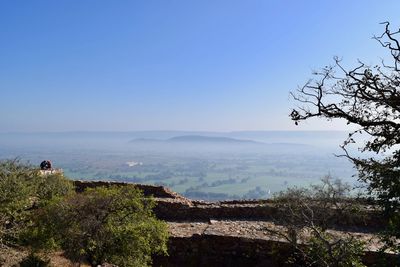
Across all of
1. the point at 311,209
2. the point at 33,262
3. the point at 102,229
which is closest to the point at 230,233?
the point at 311,209

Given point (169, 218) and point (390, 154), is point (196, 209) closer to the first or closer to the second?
point (169, 218)

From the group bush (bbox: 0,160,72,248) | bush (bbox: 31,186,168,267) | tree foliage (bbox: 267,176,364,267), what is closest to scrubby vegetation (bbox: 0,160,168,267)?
bush (bbox: 31,186,168,267)

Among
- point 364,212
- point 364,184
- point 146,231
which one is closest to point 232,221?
point 364,212

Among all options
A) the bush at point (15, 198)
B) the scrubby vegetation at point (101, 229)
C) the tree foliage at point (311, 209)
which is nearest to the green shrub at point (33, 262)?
the scrubby vegetation at point (101, 229)

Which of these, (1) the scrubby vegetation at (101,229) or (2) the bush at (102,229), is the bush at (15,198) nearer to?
(1) the scrubby vegetation at (101,229)

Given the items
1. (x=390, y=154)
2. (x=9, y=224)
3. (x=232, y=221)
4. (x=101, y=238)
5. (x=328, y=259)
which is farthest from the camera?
(x=232, y=221)

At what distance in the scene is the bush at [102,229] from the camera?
12.9 m

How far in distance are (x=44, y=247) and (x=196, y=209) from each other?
11.0 metres

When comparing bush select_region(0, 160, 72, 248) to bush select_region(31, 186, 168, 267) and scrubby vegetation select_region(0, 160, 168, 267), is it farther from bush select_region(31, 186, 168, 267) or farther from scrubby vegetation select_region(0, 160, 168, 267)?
bush select_region(31, 186, 168, 267)

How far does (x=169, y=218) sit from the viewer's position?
23734mm

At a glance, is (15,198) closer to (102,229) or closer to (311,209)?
(102,229)

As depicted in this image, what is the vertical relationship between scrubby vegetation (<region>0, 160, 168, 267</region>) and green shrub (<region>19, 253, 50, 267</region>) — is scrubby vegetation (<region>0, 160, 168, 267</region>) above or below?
above

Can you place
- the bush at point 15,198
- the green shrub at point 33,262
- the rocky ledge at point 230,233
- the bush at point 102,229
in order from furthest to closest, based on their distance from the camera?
the rocky ledge at point 230,233
the bush at point 15,198
the green shrub at point 33,262
the bush at point 102,229

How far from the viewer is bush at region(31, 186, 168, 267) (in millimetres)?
12945
